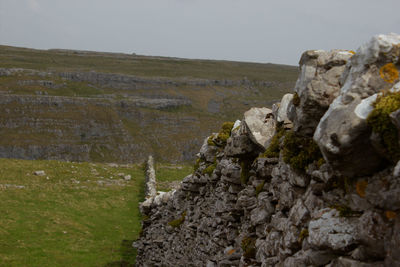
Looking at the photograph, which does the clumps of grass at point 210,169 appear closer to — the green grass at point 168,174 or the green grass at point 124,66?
the green grass at point 168,174

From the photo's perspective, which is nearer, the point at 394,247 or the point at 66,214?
the point at 394,247

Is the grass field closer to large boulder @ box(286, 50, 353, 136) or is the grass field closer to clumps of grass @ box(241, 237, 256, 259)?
clumps of grass @ box(241, 237, 256, 259)

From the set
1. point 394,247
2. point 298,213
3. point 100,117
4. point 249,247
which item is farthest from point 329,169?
point 100,117

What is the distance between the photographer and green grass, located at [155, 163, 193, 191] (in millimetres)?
38588

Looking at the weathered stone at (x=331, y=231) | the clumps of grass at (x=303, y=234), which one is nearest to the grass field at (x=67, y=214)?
the clumps of grass at (x=303, y=234)

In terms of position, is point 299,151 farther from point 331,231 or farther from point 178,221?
point 178,221

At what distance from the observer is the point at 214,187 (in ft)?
40.9

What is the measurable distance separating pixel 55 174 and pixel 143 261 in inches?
964

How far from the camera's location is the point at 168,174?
45125 millimetres

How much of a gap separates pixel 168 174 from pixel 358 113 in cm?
4183

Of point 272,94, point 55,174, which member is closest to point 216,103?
point 272,94

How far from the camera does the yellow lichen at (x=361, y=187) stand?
4199mm

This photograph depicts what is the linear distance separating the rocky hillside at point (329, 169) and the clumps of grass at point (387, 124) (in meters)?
0.01

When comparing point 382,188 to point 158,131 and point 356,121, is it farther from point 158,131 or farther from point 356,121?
point 158,131
